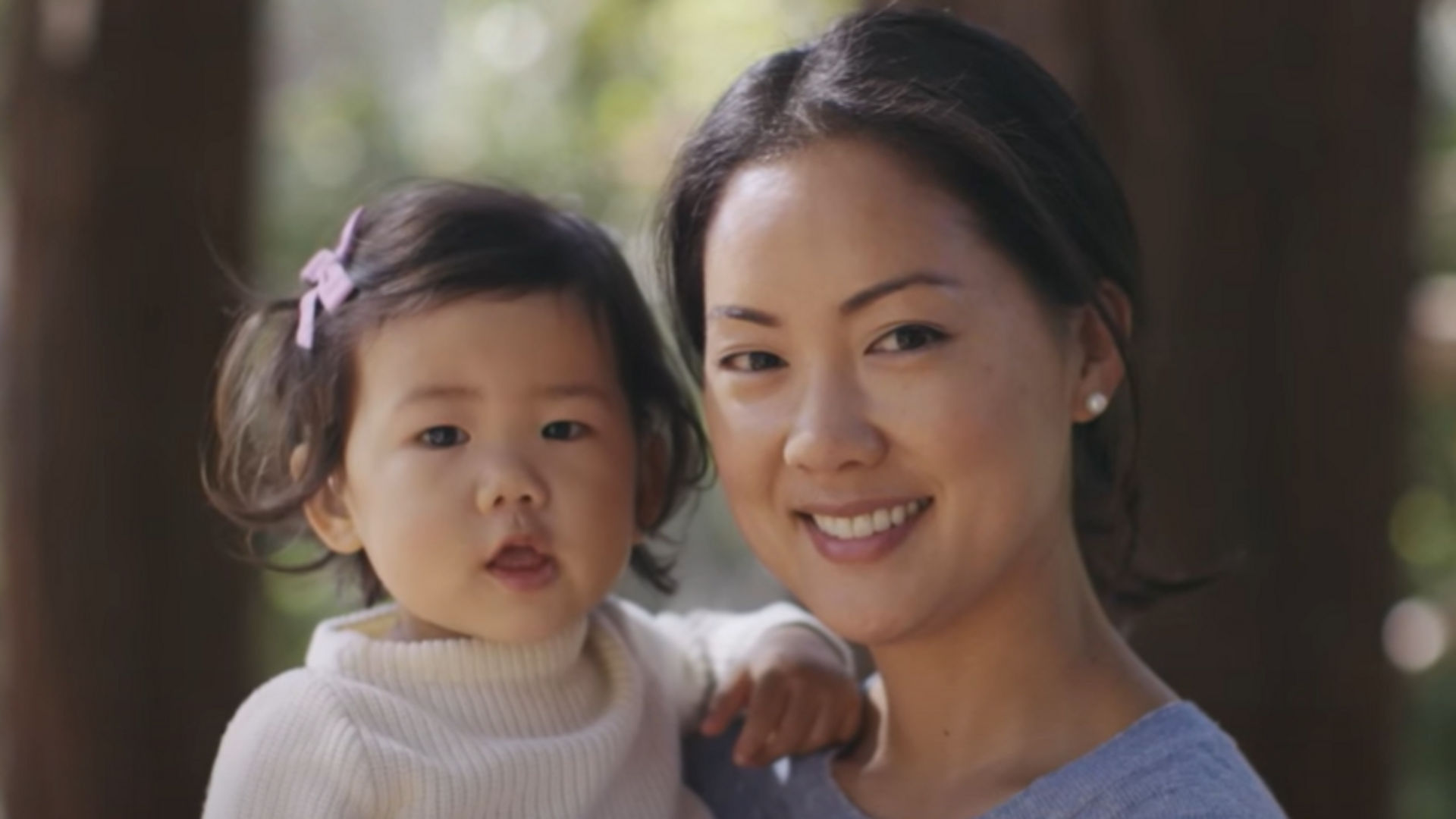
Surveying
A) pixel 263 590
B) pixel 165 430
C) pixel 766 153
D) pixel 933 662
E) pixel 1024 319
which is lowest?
pixel 263 590

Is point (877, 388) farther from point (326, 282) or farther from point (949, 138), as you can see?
point (326, 282)

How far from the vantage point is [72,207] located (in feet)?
14.6

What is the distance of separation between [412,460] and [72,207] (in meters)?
2.69

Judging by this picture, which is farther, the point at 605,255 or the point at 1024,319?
the point at 605,255

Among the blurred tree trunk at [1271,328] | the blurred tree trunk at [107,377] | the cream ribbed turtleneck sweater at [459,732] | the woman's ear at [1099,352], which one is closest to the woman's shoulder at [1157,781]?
the woman's ear at [1099,352]

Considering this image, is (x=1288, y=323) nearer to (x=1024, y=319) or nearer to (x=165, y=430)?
(x=1024, y=319)

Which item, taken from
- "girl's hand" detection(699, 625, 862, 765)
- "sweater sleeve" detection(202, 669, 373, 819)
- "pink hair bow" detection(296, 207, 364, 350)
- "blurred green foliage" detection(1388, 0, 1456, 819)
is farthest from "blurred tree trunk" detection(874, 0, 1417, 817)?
"blurred green foliage" detection(1388, 0, 1456, 819)

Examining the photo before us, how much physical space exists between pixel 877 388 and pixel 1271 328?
172 cm

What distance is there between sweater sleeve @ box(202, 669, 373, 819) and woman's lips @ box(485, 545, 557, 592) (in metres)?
0.21

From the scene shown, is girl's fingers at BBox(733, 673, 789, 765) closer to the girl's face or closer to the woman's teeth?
the girl's face

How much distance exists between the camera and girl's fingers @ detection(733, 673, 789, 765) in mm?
2229

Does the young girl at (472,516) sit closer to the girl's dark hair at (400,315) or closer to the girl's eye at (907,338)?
the girl's dark hair at (400,315)

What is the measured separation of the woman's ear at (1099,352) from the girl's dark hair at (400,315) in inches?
19.0

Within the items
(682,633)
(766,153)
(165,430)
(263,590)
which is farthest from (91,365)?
(766,153)
